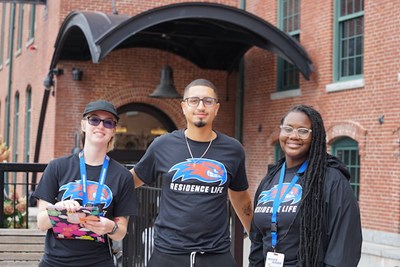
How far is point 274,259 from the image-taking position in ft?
12.3

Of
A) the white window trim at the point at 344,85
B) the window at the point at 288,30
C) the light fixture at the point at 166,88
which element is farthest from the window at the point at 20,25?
the white window trim at the point at 344,85

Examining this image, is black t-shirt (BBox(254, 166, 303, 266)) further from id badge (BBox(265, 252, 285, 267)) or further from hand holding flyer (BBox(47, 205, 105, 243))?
hand holding flyer (BBox(47, 205, 105, 243))

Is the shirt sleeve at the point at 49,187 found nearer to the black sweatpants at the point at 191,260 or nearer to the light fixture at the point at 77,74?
the black sweatpants at the point at 191,260

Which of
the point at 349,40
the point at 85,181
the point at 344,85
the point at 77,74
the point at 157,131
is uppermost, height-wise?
the point at 349,40

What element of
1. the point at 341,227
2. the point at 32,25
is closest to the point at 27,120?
the point at 32,25

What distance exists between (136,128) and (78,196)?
12589 millimetres

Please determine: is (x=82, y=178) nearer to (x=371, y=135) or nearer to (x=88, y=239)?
(x=88, y=239)

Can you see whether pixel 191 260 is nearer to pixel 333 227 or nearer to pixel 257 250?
pixel 257 250

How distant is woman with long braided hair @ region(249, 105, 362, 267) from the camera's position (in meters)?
3.63

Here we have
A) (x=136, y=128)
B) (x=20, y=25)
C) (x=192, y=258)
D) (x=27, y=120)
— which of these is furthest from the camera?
(x=20, y=25)

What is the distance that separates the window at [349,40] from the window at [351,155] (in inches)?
49.5

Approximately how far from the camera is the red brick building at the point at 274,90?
1164 centimetres

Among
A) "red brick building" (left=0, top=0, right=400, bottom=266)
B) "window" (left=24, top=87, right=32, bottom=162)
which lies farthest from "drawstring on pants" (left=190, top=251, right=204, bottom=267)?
"window" (left=24, top=87, right=32, bottom=162)

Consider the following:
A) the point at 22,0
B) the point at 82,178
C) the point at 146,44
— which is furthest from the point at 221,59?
the point at 82,178
